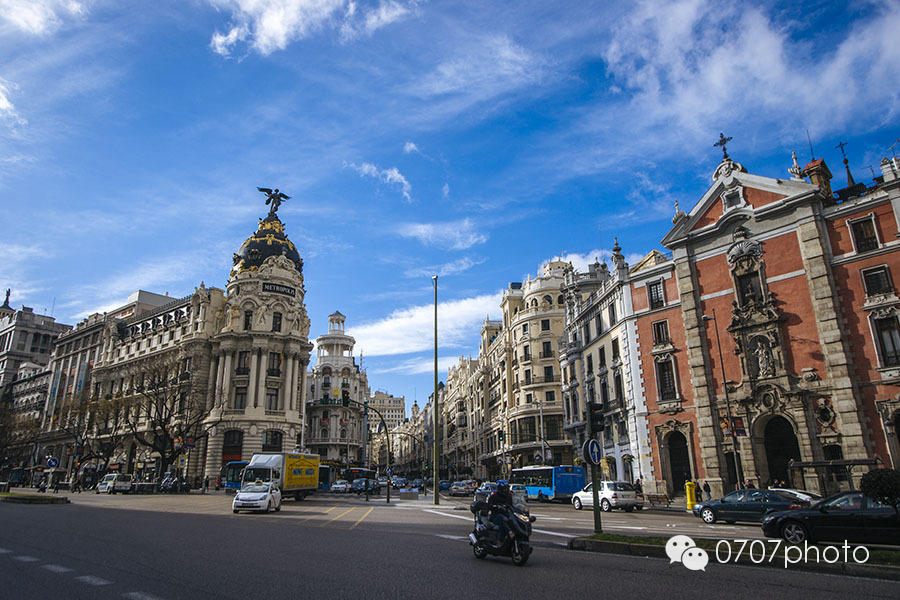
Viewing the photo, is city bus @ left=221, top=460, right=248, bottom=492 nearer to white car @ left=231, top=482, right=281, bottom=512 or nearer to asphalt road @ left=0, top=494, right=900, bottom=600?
white car @ left=231, top=482, right=281, bottom=512

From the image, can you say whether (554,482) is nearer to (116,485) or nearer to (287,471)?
(287,471)

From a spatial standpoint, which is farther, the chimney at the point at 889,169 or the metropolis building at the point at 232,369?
the metropolis building at the point at 232,369

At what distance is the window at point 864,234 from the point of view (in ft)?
92.0

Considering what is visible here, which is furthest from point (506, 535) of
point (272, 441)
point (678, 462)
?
point (272, 441)

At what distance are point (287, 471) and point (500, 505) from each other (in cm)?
3166

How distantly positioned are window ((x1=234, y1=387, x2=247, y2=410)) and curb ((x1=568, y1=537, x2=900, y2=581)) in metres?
51.0

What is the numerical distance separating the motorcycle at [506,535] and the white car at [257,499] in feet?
51.8

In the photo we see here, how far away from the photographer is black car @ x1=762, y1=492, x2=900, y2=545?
11.8 m

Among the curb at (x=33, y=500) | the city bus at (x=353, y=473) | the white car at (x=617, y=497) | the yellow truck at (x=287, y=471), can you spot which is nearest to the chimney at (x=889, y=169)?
the white car at (x=617, y=497)

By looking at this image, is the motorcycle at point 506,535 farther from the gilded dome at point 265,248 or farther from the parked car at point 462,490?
the gilded dome at point 265,248

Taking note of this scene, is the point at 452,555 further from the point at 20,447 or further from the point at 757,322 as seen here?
the point at 20,447

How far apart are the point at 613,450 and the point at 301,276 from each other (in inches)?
1620

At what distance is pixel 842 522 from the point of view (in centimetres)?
1227

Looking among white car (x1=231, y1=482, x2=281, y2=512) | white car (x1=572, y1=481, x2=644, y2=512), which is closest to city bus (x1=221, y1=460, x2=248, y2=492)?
white car (x1=231, y1=482, x2=281, y2=512)
